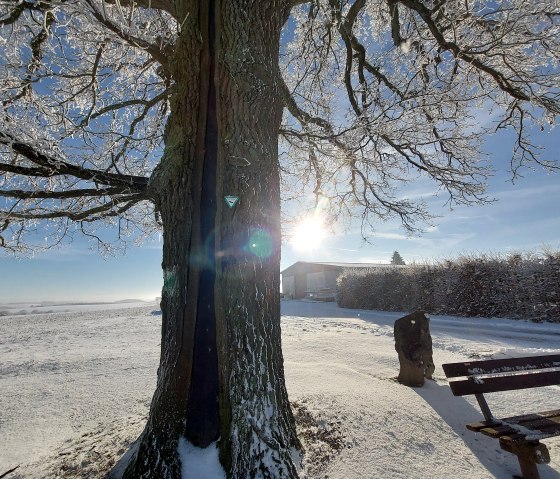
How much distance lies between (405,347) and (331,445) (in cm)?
229

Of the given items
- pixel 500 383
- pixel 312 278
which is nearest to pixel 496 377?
pixel 500 383

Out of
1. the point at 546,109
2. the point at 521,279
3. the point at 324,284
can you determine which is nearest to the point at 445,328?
the point at 521,279

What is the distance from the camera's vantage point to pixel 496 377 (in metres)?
3.10

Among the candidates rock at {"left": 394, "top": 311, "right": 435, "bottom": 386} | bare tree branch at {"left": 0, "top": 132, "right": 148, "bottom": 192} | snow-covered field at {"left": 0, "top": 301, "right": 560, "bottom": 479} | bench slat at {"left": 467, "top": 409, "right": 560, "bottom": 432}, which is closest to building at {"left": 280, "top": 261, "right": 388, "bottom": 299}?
snow-covered field at {"left": 0, "top": 301, "right": 560, "bottom": 479}

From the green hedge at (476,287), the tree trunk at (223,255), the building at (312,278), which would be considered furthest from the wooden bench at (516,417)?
the building at (312,278)

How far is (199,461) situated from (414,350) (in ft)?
11.2

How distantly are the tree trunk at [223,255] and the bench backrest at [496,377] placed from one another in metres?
1.70

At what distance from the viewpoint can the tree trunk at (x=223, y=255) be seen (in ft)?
7.93

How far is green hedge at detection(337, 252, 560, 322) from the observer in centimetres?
1141

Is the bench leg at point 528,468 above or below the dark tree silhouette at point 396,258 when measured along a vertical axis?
below

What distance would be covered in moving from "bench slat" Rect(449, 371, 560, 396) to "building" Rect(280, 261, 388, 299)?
26800 millimetres

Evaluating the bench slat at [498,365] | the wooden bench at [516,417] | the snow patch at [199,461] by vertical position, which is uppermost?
the bench slat at [498,365]

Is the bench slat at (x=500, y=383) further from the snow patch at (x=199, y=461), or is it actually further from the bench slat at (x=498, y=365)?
the snow patch at (x=199, y=461)

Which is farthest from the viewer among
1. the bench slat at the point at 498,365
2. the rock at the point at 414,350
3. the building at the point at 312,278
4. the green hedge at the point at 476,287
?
the building at the point at 312,278
